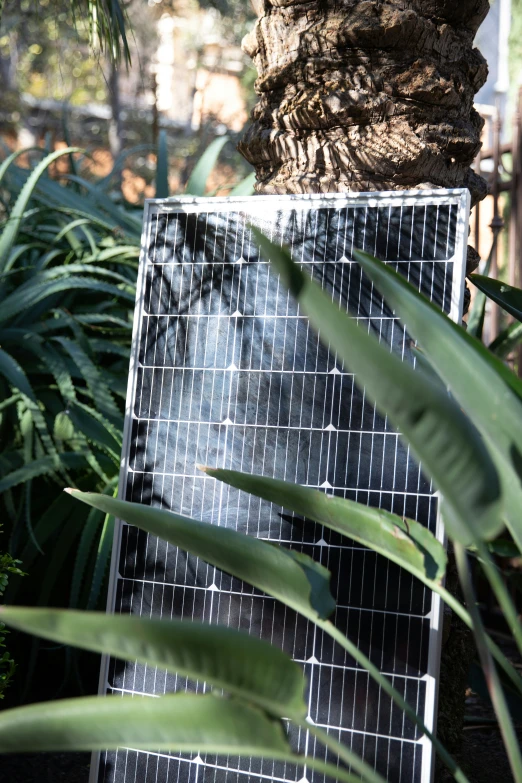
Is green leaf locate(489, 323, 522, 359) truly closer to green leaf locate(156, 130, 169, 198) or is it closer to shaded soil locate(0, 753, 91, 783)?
green leaf locate(156, 130, 169, 198)

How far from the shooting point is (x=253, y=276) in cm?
283

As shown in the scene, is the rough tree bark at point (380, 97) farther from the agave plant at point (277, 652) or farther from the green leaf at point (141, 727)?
the green leaf at point (141, 727)

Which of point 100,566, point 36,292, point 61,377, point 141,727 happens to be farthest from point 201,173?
point 141,727

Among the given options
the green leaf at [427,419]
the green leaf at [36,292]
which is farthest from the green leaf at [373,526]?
the green leaf at [36,292]

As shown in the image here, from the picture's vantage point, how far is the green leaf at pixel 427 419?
1.37 m

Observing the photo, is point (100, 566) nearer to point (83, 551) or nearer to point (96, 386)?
point (83, 551)

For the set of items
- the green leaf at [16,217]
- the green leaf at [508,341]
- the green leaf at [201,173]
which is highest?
the green leaf at [201,173]

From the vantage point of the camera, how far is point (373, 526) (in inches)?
75.1

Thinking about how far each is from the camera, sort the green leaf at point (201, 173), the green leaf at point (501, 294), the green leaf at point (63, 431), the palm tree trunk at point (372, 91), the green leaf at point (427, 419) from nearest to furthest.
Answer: the green leaf at point (427, 419), the green leaf at point (501, 294), the palm tree trunk at point (372, 91), the green leaf at point (63, 431), the green leaf at point (201, 173)

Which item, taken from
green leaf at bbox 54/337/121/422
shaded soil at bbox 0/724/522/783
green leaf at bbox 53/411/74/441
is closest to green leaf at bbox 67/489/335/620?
shaded soil at bbox 0/724/522/783

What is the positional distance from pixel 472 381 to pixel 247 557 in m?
0.73

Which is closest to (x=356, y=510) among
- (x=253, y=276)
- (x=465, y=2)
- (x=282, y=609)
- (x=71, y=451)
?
(x=282, y=609)

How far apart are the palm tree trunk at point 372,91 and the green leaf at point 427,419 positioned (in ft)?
5.30

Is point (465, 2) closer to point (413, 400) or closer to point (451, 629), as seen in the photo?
point (413, 400)
